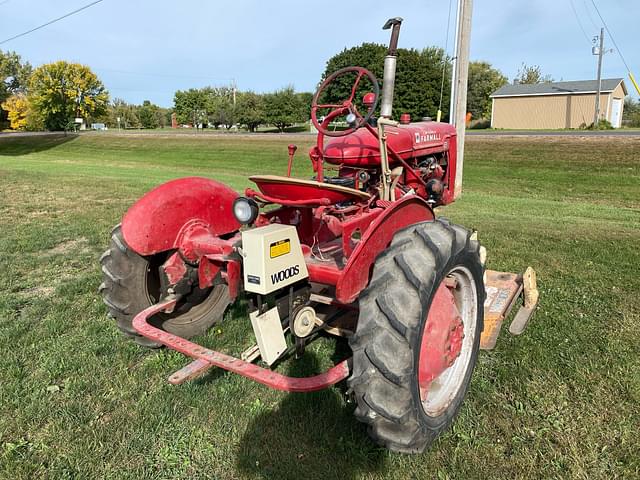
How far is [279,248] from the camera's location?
7.55 feet

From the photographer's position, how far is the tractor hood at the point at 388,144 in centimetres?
359

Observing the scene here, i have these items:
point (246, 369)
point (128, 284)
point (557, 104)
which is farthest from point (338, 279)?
point (557, 104)

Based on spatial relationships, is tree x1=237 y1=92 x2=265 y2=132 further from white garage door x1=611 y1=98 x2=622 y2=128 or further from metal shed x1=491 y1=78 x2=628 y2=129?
white garage door x1=611 y1=98 x2=622 y2=128

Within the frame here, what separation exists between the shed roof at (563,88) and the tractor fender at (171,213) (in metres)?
43.4

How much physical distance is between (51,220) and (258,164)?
14.3 m

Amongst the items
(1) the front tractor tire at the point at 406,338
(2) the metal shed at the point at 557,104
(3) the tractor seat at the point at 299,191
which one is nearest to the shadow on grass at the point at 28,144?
(3) the tractor seat at the point at 299,191

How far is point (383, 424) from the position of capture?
2.16 m

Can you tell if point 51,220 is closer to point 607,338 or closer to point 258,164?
point 607,338

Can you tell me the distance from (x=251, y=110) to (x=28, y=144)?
24.0 metres

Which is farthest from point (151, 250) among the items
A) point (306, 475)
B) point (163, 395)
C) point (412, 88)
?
point (412, 88)

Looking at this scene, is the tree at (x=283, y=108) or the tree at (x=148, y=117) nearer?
the tree at (x=283, y=108)

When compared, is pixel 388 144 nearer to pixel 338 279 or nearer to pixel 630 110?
pixel 338 279

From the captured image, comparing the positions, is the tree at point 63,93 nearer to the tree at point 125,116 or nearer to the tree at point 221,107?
the tree at point 221,107

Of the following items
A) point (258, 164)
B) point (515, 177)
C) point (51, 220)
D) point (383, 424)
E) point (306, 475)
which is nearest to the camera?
point (383, 424)
